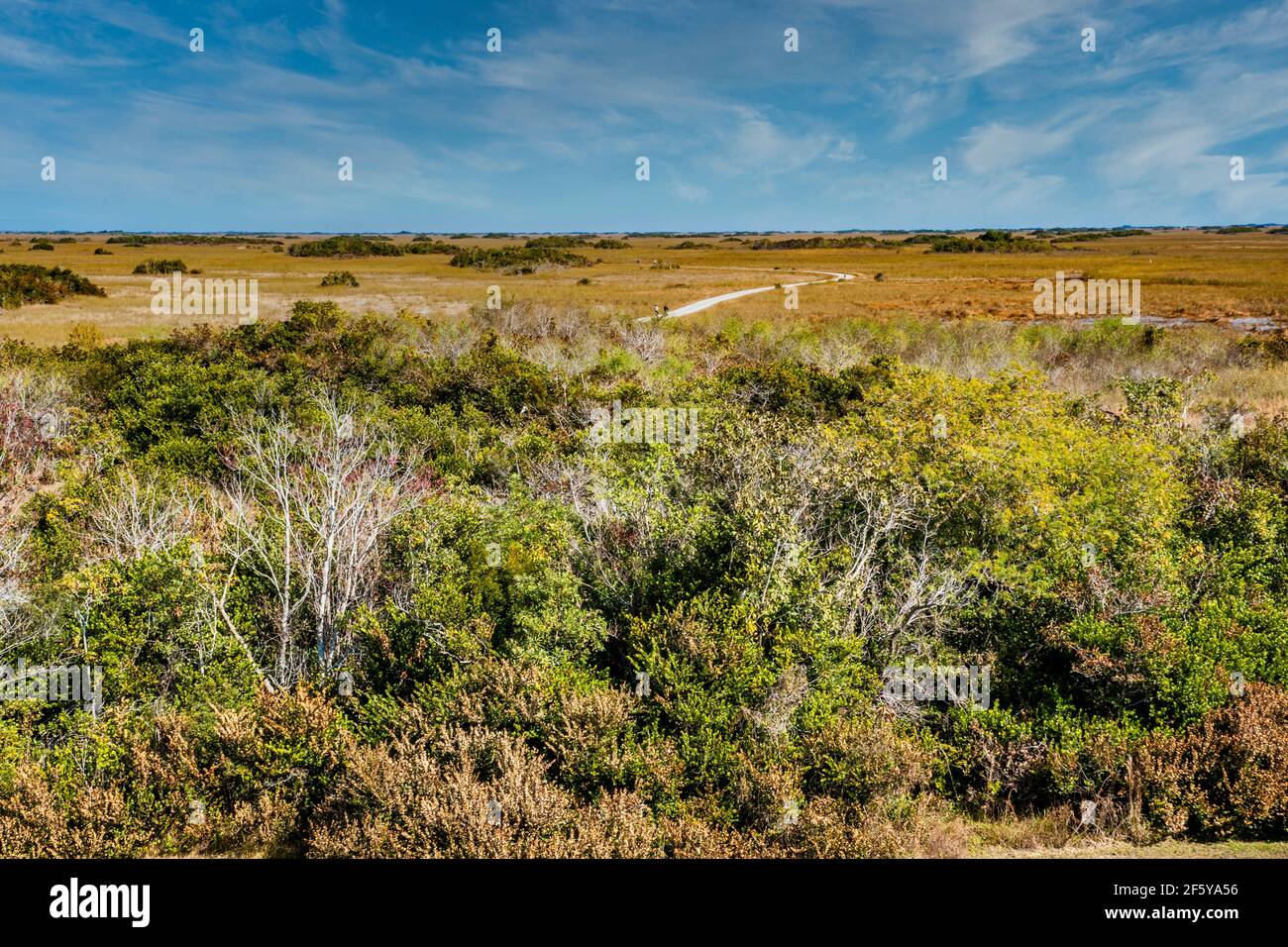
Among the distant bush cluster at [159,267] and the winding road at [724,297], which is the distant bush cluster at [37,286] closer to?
the distant bush cluster at [159,267]

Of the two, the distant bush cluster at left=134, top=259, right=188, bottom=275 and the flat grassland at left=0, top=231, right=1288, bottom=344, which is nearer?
the flat grassland at left=0, top=231, right=1288, bottom=344

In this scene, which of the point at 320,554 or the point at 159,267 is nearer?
the point at 320,554

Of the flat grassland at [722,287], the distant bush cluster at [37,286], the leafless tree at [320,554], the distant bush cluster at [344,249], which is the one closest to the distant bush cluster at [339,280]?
the flat grassland at [722,287]

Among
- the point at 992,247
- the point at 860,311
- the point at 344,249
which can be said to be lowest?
the point at 860,311

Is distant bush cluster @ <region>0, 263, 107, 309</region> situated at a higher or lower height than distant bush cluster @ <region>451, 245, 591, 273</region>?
lower

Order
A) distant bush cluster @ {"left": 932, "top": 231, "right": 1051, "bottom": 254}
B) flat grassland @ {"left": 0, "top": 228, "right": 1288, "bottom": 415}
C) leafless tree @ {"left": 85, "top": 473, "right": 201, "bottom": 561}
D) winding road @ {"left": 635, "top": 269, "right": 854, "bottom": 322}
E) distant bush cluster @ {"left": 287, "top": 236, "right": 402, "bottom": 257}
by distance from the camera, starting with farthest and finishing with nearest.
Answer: distant bush cluster @ {"left": 932, "top": 231, "right": 1051, "bottom": 254} < distant bush cluster @ {"left": 287, "top": 236, "right": 402, "bottom": 257} < winding road @ {"left": 635, "top": 269, "right": 854, "bottom": 322} < flat grassland @ {"left": 0, "top": 228, "right": 1288, "bottom": 415} < leafless tree @ {"left": 85, "top": 473, "right": 201, "bottom": 561}

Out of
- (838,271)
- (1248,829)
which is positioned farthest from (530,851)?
(838,271)

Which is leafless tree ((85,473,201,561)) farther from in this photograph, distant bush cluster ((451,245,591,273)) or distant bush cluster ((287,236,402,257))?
distant bush cluster ((287,236,402,257))

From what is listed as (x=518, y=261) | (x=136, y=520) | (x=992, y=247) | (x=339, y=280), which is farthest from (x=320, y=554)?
(x=992, y=247)

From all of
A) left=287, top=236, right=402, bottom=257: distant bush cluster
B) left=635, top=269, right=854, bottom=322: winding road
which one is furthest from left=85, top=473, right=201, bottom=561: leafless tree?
left=287, top=236, right=402, bottom=257: distant bush cluster

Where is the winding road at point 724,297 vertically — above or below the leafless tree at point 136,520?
above

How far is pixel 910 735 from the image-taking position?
28.9 feet

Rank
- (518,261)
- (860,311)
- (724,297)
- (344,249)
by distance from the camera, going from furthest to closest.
→ (344,249)
(518,261)
(724,297)
(860,311)

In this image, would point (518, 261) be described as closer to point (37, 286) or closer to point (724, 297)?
point (724, 297)
